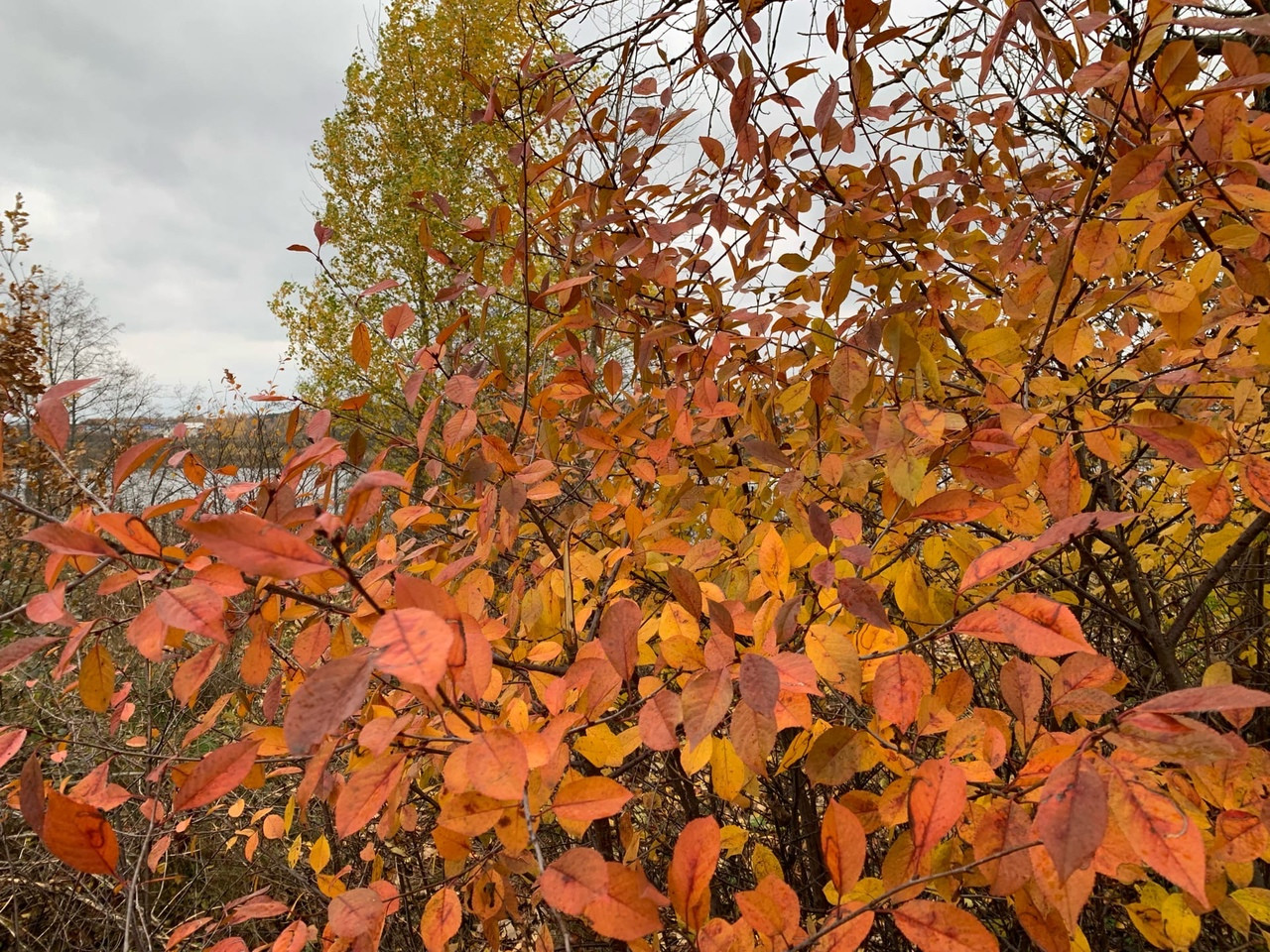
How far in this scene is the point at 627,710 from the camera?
2.66 feet

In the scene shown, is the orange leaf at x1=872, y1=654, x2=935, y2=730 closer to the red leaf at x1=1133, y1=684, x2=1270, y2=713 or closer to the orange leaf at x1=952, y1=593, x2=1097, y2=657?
the orange leaf at x1=952, y1=593, x2=1097, y2=657

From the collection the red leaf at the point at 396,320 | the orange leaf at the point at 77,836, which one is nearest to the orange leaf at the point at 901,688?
the orange leaf at the point at 77,836

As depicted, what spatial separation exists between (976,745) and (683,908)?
40 cm

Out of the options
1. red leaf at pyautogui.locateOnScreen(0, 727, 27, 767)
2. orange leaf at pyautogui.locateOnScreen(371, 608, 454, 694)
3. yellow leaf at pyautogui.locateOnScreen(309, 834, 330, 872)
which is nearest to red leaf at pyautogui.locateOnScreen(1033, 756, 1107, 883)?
orange leaf at pyautogui.locateOnScreen(371, 608, 454, 694)

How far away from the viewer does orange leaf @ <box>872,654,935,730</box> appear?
0.67 m

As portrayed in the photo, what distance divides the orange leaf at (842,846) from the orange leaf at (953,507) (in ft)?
1.08

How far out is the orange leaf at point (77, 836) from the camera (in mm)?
577

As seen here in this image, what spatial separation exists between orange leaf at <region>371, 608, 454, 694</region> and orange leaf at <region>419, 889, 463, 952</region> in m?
0.48

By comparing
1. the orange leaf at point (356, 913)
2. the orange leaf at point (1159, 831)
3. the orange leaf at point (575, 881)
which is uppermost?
the orange leaf at point (1159, 831)

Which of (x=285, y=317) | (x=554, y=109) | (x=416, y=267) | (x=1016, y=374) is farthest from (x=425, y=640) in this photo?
(x=285, y=317)

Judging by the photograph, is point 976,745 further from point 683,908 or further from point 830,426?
point 830,426

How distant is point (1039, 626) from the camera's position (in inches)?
22.7

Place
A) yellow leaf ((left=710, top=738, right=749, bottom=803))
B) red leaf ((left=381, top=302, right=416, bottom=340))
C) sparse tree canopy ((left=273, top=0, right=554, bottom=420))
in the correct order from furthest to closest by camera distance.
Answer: sparse tree canopy ((left=273, top=0, right=554, bottom=420)) → red leaf ((left=381, top=302, right=416, bottom=340)) → yellow leaf ((left=710, top=738, right=749, bottom=803))

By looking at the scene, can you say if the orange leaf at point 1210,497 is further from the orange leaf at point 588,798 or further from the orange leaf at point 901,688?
the orange leaf at point 588,798
